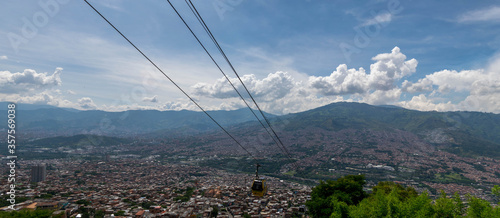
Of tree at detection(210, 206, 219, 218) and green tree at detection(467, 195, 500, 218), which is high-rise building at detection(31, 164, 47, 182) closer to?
tree at detection(210, 206, 219, 218)

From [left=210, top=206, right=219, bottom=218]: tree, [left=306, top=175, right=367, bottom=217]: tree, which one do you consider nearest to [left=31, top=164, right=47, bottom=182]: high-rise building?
[left=210, top=206, right=219, bottom=218]: tree

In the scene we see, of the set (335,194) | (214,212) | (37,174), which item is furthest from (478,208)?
(37,174)

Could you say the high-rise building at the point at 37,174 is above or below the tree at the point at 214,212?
above

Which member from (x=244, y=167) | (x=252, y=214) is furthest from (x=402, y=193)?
(x=244, y=167)

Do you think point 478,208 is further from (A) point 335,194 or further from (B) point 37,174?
(B) point 37,174

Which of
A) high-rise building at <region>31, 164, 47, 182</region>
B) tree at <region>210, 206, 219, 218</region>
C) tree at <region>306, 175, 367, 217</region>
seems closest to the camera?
tree at <region>306, 175, 367, 217</region>

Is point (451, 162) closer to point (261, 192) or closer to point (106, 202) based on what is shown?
point (261, 192)

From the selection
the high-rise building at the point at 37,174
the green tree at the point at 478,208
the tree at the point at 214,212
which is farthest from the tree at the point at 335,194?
the high-rise building at the point at 37,174

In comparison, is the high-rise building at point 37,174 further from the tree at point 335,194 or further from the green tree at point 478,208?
the green tree at point 478,208

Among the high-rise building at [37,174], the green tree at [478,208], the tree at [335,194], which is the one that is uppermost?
the green tree at [478,208]
